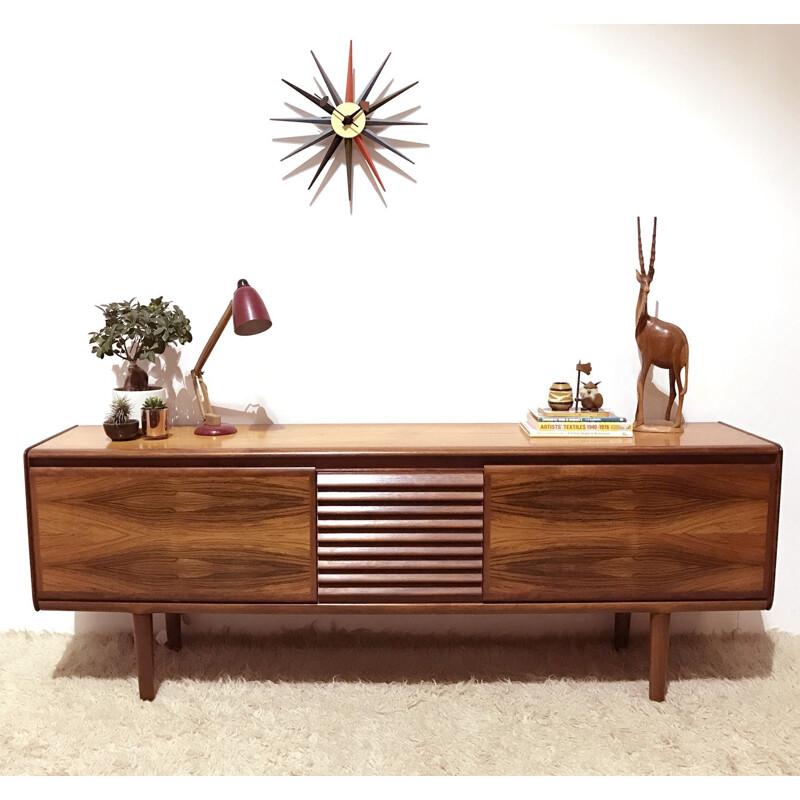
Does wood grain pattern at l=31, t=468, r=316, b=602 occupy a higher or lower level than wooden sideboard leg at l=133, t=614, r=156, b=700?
higher

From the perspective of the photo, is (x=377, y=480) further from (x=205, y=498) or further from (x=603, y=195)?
(x=603, y=195)

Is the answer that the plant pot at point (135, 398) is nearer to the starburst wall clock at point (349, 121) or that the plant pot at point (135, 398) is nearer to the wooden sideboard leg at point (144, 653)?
the wooden sideboard leg at point (144, 653)

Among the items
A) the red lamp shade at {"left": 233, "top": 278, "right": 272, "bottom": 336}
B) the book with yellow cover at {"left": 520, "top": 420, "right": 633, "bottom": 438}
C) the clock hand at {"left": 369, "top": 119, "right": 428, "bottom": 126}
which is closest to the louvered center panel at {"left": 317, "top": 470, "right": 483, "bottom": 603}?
the book with yellow cover at {"left": 520, "top": 420, "right": 633, "bottom": 438}

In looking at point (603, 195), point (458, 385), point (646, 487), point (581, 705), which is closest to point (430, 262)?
point (458, 385)

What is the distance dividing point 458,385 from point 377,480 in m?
0.53

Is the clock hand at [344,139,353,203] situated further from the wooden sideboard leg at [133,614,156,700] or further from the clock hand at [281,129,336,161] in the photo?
the wooden sideboard leg at [133,614,156,700]

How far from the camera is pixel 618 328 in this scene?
2369 millimetres

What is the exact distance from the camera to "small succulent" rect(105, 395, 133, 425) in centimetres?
209

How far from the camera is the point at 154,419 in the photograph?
2113mm

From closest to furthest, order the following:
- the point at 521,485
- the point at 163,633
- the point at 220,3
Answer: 1. the point at 521,485
2. the point at 220,3
3. the point at 163,633

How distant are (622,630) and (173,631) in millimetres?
1433

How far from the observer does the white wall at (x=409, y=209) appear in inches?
88.7

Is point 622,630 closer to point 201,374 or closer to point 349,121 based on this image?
point 201,374

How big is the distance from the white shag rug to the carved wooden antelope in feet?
2.59
